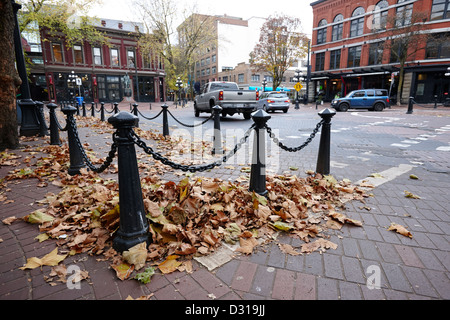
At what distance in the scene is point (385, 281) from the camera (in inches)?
78.0

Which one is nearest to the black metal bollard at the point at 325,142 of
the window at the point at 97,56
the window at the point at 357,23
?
the window at the point at 357,23

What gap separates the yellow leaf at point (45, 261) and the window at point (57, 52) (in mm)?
41315

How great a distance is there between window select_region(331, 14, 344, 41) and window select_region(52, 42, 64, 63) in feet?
128

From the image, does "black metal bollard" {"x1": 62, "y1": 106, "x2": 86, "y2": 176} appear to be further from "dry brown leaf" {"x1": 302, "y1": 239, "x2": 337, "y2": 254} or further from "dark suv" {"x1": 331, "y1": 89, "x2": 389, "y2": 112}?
"dark suv" {"x1": 331, "y1": 89, "x2": 389, "y2": 112}

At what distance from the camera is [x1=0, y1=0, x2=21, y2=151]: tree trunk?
550 cm

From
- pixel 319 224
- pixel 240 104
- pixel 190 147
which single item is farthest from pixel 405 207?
pixel 240 104

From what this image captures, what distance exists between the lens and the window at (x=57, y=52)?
1350 inches

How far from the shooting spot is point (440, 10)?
86.8 feet

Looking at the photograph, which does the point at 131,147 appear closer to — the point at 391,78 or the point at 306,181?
the point at 306,181

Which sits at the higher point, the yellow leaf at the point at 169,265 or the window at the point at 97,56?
the window at the point at 97,56

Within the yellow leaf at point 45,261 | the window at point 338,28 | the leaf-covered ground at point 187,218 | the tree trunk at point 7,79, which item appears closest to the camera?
the yellow leaf at point 45,261

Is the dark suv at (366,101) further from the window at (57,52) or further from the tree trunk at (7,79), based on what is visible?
the window at (57,52)

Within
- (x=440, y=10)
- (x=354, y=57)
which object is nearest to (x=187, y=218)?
(x=440, y=10)

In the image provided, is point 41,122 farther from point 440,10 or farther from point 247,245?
point 440,10
